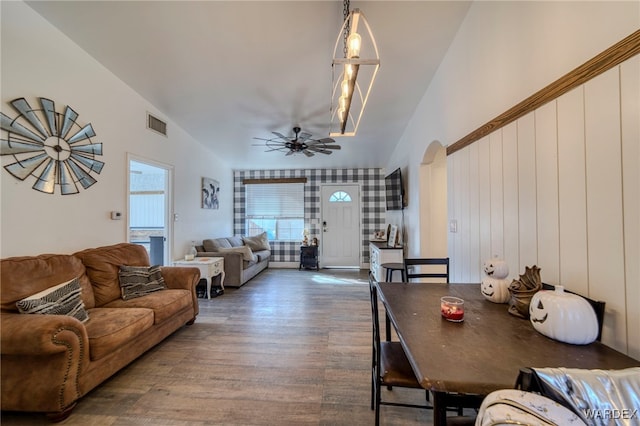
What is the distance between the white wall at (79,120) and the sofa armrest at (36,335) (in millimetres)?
799

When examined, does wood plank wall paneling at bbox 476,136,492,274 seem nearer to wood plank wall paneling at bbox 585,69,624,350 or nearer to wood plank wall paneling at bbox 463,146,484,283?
wood plank wall paneling at bbox 463,146,484,283

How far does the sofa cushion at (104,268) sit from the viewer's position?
2402mm

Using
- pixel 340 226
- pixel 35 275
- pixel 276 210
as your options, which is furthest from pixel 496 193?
pixel 276 210

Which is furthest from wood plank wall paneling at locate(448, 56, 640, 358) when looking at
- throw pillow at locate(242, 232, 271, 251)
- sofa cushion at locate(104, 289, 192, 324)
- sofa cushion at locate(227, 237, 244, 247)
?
throw pillow at locate(242, 232, 271, 251)

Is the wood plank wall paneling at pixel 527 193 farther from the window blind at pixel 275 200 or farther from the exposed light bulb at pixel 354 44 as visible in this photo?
the window blind at pixel 275 200

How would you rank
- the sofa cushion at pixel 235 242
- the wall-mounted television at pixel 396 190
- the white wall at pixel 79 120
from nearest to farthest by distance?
1. the white wall at pixel 79 120
2. the wall-mounted television at pixel 396 190
3. the sofa cushion at pixel 235 242

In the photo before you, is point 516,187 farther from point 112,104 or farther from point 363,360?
point 112,104

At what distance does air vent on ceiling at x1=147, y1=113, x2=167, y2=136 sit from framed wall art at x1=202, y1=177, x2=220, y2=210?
4.45ft

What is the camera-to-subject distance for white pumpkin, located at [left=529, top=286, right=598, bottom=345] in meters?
0.96

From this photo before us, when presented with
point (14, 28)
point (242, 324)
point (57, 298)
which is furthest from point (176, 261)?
point (14, 28)

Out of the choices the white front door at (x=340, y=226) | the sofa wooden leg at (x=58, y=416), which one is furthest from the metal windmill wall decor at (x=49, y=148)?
the white front door at (x=340, y=226)

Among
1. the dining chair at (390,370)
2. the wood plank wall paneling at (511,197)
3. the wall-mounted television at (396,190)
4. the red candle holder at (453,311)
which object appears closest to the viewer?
the red candle holder at (453,311)

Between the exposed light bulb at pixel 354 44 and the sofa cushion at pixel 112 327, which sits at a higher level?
the exposed light bulb at pixel 354 44

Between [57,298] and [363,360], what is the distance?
2.46 meters
